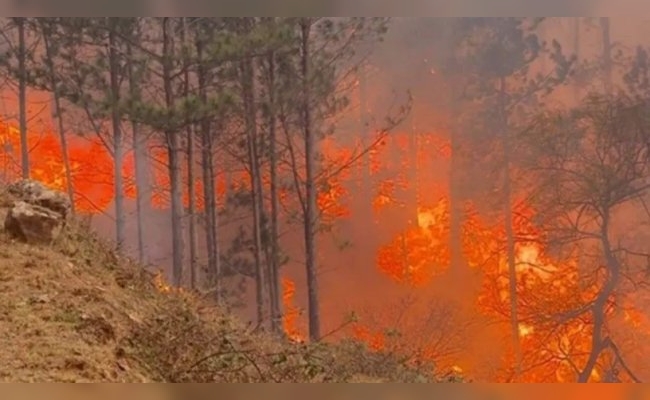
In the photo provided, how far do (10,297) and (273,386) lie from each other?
2.90ft

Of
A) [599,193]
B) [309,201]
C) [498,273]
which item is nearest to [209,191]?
[309,201]

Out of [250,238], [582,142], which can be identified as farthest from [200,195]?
[582,142]

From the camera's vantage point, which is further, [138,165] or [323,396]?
[138,165]

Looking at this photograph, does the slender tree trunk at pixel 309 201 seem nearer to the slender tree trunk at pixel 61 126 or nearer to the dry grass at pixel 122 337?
the dry grass at pixel 122 337

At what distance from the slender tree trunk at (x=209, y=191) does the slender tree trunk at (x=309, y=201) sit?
31 cm

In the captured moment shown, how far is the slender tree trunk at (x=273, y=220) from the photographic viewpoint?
9.75 ft

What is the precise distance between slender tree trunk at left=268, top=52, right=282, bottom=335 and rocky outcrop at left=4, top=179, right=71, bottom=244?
72 centimetres

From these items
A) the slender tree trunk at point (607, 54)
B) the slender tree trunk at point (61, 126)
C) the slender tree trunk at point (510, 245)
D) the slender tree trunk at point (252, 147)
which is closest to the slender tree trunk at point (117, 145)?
the slender tree trunk at point (61, 126)

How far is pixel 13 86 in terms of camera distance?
304 centimetres

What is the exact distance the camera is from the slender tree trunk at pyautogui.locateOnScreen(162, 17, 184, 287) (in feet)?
9.82

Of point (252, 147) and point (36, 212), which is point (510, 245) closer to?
point (252, 147)

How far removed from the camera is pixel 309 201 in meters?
2.98
